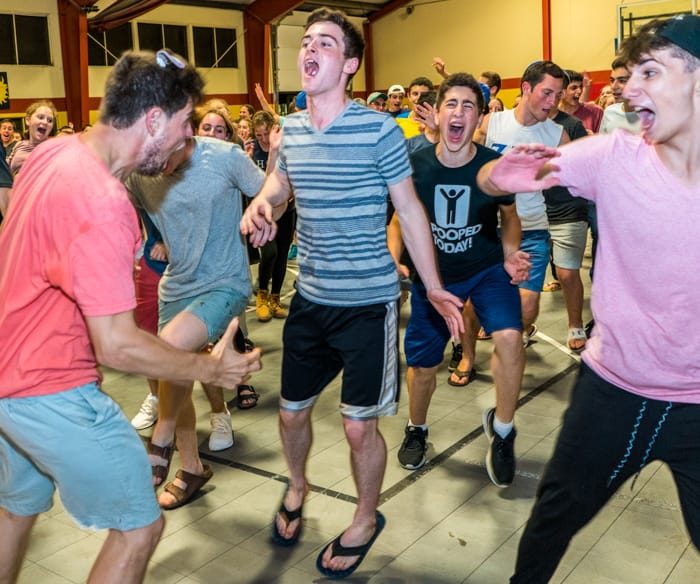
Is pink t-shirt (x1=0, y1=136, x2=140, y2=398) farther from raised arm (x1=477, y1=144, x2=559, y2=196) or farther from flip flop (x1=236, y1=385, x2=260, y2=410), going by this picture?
flip flop (x1=236, y1=385, x2=260, y2=410)

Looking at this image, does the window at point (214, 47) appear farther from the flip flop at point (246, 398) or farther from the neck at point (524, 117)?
the flip flop at point (246, 398)

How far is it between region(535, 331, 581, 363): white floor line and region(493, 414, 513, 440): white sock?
2017 mm

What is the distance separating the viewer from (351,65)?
330cm

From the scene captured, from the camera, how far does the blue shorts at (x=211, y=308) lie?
3549 millimetres

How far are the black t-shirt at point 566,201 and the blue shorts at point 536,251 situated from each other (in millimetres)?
785

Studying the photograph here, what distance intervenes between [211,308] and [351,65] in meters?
1.18

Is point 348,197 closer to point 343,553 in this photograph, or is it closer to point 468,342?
point 343,553

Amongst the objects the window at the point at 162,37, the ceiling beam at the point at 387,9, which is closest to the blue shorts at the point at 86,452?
the window at the point at 162,37

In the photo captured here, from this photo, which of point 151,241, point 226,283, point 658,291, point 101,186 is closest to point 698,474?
point 658,291

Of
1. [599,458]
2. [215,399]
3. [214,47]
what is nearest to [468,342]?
[215,399]

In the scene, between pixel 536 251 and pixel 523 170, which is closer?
pixel 523 170

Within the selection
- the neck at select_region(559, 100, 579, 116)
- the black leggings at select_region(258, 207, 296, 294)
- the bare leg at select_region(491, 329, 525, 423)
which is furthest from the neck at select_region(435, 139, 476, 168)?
the neck at select_region(559, 100, 579, 116)

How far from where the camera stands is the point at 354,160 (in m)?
3.12

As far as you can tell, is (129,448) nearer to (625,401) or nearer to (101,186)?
(101,186)
